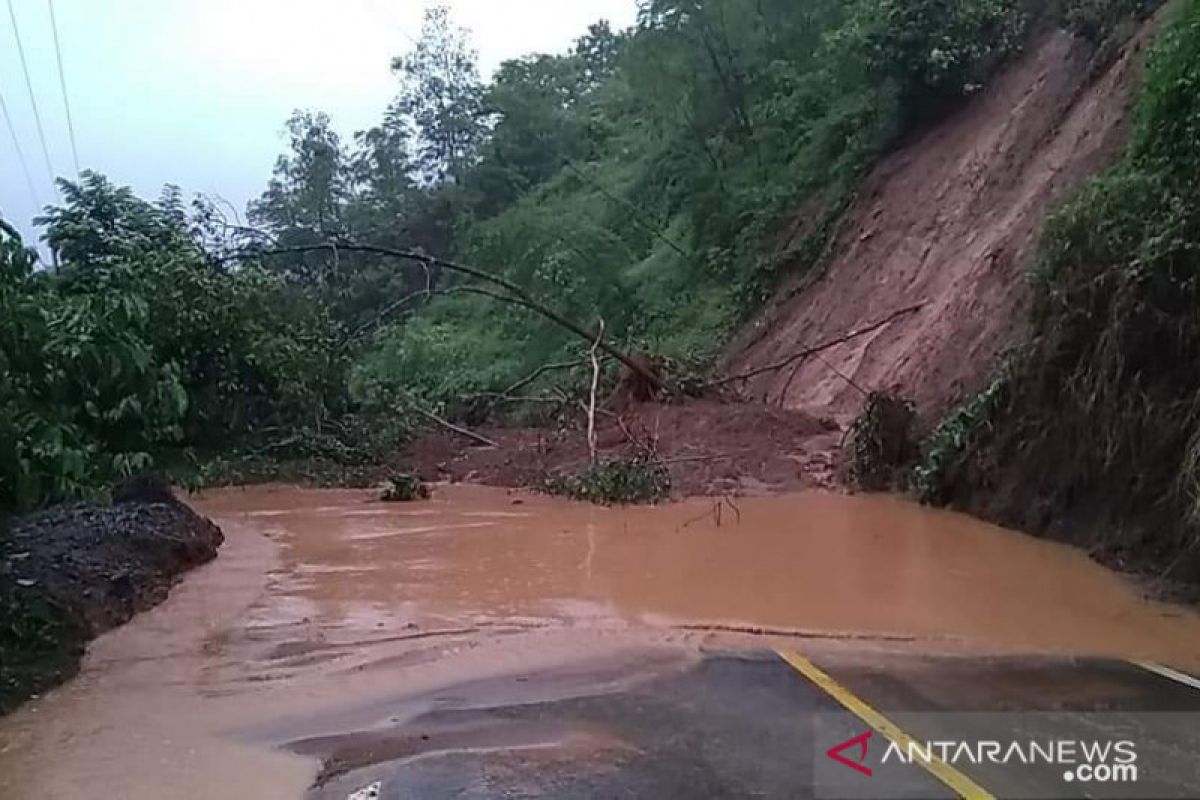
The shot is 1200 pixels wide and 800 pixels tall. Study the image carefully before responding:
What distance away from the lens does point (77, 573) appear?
922 cm

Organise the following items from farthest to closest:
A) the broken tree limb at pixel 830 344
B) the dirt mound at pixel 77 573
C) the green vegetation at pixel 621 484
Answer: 1. the broken tree limb at pixel 830 344
2. the green vegetation at pixel 621 484
3. the dirt mound at pixel 77 573

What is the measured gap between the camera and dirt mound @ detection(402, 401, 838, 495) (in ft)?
52.4

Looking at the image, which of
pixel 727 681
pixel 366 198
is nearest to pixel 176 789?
pixel 727 681

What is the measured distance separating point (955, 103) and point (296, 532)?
51.6ft

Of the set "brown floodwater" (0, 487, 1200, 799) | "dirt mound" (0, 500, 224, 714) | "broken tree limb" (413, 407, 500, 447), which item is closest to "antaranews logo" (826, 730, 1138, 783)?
"brown floodwater" (0, 487, 1200, 799)

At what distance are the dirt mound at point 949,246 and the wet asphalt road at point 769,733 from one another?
7.96 metres

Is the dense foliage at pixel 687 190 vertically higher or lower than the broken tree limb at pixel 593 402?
higher

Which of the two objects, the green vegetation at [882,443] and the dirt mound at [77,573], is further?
the green vegetation at [882,443]

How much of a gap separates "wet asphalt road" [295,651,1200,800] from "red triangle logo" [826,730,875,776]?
0.11 feet

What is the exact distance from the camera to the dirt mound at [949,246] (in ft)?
54.7

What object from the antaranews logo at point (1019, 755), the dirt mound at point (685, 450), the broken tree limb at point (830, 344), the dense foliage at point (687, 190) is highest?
the dense foliage at point (687, 190)

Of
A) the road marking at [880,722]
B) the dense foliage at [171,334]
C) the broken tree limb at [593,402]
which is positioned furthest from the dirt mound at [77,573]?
the broken tree limb at [593,402]

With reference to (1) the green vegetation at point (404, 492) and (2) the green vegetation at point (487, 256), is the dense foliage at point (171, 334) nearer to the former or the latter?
Result: (2) the green vegetation at point (487, 256)

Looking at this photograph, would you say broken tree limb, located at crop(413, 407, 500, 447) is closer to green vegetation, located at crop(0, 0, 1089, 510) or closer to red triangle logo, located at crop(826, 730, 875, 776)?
green vegetation, located at crop(0, 0, 1089, 510)
